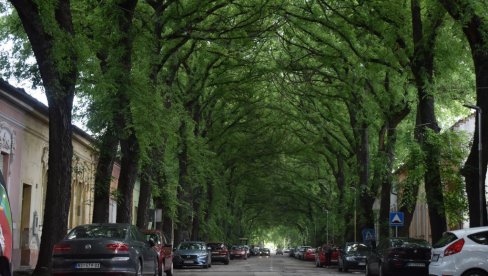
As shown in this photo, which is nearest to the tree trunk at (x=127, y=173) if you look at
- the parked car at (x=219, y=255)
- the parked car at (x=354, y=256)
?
the parked car at (x=354, y=256)

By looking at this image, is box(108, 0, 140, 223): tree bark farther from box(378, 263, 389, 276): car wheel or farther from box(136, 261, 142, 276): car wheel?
box(378, 263, 389, 276): car wheel

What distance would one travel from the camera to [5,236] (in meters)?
9.68

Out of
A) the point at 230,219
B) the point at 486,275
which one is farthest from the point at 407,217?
the point at 230,219

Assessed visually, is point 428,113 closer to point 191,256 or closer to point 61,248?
point 61,248

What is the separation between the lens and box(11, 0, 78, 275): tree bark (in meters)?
17.0

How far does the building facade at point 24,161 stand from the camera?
948 inches

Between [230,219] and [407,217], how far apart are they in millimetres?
40864

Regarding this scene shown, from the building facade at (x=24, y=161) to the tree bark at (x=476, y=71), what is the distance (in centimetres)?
1281

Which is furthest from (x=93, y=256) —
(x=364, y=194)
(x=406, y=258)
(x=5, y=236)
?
(x=364, y=194)

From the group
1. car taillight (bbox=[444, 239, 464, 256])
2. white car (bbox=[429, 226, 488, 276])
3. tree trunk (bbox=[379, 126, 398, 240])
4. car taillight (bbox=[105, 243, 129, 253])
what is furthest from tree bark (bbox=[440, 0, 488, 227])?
tree trunk (bbox=[379, 126, 398, 240])

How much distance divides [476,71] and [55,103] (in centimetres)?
1129

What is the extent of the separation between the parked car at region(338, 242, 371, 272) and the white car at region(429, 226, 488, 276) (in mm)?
18991

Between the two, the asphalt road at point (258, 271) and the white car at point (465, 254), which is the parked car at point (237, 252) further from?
the white car at point (465, 254)

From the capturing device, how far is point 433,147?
921 inches
